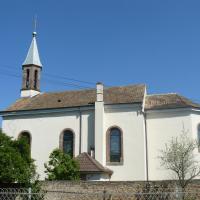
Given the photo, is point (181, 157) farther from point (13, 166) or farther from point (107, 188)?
point (13, 166)

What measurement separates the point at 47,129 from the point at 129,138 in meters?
8.03

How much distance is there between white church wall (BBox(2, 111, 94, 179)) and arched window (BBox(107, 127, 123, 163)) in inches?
69.6

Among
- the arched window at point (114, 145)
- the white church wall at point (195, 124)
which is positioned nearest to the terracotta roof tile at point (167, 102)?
the white church wall at point (195, 124)

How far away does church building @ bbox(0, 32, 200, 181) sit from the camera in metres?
30.5

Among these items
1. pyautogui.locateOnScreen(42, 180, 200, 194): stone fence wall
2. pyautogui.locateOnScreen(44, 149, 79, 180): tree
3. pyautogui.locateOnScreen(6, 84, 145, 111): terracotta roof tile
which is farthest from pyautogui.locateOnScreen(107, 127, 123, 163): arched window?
pyautogui.locateOnScreen(42, 180, 200, 194): stone fence wall

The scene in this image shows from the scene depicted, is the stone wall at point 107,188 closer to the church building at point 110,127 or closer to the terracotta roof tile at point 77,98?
the church building at point 110,127

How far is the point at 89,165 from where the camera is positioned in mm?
28906

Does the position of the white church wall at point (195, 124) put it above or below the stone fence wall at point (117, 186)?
above

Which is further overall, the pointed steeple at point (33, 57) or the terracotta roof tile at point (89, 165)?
the pointed steeple at point (33, 57)

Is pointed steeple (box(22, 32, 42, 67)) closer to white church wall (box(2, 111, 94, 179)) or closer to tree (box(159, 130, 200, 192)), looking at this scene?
white church wall (box(2, 111, 94, 179))

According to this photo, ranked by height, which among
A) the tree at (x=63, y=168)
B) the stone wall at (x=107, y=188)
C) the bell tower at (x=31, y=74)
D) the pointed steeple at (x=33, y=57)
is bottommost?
the stone wall at (x=107, y=188)

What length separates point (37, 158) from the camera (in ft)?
110

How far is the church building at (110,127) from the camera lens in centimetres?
3048

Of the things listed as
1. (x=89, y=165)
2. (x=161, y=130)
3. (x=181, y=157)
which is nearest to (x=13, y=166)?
(x=89, y=165)
